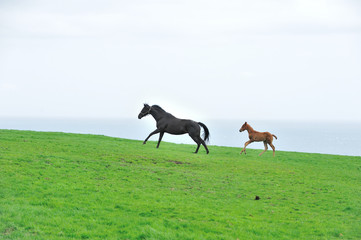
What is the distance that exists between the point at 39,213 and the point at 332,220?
890cm

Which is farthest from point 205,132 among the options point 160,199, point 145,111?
point 160,199

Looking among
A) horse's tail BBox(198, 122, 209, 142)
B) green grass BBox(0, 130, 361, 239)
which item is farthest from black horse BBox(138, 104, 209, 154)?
green grass BBox(0, 130, 361, 239)

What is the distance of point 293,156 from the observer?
93.5 feet

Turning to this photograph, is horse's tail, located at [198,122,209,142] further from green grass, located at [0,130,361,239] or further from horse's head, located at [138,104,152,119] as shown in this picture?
green grass, located at [0,130,361,239]

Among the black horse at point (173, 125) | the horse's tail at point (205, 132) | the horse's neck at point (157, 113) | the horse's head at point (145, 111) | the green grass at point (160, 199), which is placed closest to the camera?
the green grass at point (160, 199)

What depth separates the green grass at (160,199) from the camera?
9273 mm

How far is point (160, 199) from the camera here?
12133 millimetres

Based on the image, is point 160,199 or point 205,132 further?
point 205,132

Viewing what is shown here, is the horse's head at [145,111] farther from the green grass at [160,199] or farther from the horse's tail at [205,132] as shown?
the green grass at [160,199]

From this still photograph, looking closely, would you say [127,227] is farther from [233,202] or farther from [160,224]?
[233,202]

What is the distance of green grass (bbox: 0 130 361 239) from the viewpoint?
9273mm

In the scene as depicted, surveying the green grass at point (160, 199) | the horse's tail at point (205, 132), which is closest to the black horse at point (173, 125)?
the horse's tail at point (205, 132)

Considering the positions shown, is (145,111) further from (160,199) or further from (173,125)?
(160,199)

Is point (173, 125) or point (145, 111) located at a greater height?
point (145, 111)
